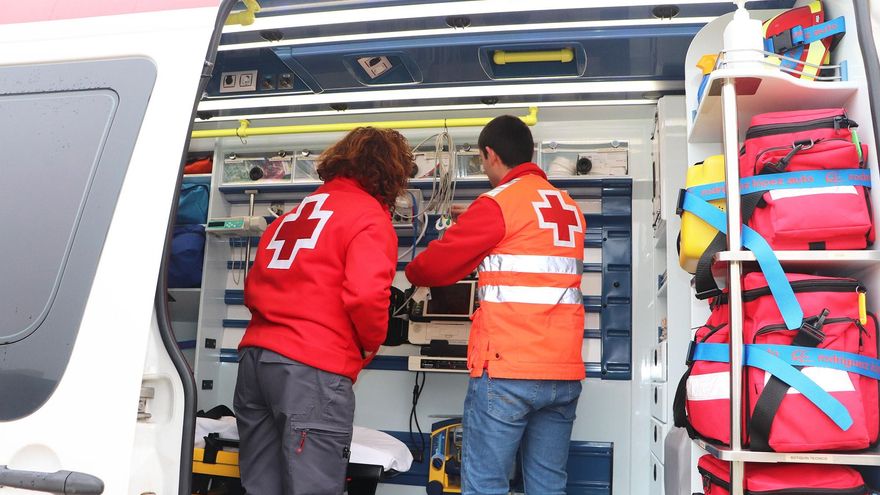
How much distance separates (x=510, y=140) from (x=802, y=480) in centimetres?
222

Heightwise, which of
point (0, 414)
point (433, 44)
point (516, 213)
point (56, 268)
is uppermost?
point (433, 44)

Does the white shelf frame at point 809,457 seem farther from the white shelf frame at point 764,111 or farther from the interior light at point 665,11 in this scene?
the interior light at point 665,11

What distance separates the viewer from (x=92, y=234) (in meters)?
1.57

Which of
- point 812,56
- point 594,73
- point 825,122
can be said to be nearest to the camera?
point 825,122

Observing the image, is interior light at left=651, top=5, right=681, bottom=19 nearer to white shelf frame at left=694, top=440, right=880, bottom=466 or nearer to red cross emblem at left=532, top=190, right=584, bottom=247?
red cross emblem at left=532, top=190, right=584, bottom=247

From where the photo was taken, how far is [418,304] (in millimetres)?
4785

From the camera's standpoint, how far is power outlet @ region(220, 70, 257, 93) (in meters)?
4.00

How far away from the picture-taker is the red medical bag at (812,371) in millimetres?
1976

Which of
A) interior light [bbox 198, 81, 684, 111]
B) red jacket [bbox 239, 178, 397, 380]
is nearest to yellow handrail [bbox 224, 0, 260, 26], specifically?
red jacket [bbox 239, 178, 397, 380]

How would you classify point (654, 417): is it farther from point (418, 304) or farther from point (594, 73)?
point (594, 73)

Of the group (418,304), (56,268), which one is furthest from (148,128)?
(418,304)

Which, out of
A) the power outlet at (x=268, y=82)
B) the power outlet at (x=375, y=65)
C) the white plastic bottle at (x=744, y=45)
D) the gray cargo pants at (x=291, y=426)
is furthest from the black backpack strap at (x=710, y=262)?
the power outlet at (x=268, y=82)

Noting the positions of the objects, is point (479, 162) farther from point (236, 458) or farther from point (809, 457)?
point (809, 457)

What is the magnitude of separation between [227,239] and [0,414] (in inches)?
163
